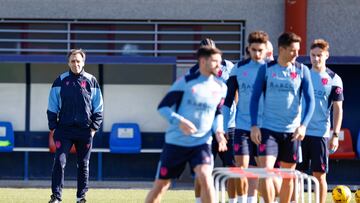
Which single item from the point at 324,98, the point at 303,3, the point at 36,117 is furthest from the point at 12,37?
the point at 324,98

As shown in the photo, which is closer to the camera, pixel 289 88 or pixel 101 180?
pixel 289 88

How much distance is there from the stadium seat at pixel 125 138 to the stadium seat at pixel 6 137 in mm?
2070

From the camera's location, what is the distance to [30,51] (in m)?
24.9

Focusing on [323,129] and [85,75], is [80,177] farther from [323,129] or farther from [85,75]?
[323,129]

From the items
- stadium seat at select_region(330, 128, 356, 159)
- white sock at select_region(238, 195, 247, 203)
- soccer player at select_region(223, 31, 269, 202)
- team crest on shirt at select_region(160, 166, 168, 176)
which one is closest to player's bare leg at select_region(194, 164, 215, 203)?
team crest on shirt at select_region(160, 166, 168, 176)

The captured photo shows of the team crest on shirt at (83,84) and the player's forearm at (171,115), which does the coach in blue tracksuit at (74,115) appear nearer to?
the team crest on shirt at (83,84)

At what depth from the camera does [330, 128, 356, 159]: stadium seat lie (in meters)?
21.9

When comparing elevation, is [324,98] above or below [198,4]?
below

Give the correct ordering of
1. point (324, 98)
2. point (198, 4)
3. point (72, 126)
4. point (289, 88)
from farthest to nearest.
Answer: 1. point (198, 4)
2. point (72, 126)
3. point (324, 98)
4. point (289, 88)

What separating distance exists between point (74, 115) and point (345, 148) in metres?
8.78

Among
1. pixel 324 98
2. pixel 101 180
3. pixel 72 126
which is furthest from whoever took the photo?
pixel 101 180

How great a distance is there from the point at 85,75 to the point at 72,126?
0.73 m

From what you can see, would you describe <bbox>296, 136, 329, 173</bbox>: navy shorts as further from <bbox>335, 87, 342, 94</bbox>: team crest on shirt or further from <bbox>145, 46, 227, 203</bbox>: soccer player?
<bbox>145, 46, 227, 203</bbox>: soccer player

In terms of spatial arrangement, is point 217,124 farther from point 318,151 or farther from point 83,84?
point 83,84
